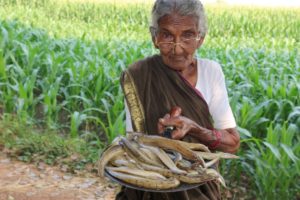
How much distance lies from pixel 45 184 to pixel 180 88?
2.38 m

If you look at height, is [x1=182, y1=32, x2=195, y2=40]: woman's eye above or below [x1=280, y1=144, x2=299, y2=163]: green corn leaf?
above

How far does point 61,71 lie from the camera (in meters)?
5.49

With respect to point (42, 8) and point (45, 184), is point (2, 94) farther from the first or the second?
point (42, 8)

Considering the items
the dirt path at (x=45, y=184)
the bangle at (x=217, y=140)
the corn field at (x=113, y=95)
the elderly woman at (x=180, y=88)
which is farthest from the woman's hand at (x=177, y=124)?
the dirt path at (x=45, y=184)

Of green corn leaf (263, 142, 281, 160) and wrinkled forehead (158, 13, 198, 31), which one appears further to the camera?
green corn leaf (263, 142, 281, 160)

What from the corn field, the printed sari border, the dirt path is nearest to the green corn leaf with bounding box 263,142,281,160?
the corn field

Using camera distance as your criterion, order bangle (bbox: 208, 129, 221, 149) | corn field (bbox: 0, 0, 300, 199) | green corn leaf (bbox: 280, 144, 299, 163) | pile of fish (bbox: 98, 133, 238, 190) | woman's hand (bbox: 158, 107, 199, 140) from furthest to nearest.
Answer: corn field (bbox: 0, 0, 300, 199) < green corn leaf (bbox: 280, 144, 299, 163) < bangle (bbox: 208, 129, 221, 149) < woman's hand (bbox: 158, 107, 199, 140) < pile of fish (bbox: 98, 133, 238, 190)

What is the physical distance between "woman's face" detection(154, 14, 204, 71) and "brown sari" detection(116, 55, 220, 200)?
0.31ft

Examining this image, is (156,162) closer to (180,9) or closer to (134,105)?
(134,105)

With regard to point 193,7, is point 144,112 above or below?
below

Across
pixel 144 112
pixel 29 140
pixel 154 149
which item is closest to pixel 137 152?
pixel 154 149

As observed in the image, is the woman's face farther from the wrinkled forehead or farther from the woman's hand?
the woman's hand

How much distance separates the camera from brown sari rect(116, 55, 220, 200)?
190 centimetres

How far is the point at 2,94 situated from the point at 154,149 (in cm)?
360
